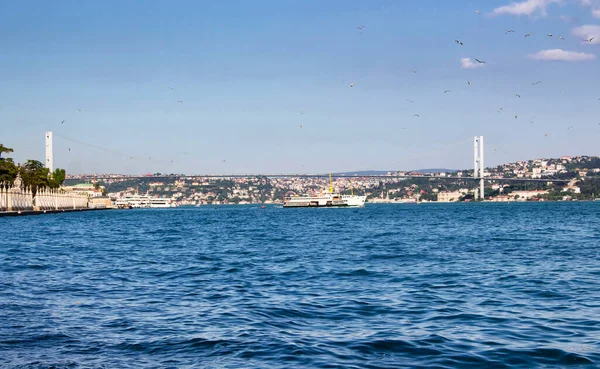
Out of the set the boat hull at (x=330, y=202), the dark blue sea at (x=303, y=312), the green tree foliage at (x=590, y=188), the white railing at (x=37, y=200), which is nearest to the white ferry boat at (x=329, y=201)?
the boat hull at (x=330, y=202)

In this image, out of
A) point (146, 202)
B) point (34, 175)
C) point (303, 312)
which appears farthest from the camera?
point (146, 202)

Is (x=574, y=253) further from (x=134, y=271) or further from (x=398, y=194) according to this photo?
(x=398, y=194)

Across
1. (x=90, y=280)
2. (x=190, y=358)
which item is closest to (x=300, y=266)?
(x=90, y=280)

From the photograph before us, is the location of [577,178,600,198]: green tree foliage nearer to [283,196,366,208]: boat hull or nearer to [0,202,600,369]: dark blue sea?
[283,196,366,208]: boat hull

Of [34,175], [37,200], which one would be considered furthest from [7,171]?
[34,175]

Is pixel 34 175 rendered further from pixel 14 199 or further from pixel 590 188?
pixel 590 188

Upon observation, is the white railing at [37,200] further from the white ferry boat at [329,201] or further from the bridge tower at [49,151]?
the white ferry boat at [329,201]

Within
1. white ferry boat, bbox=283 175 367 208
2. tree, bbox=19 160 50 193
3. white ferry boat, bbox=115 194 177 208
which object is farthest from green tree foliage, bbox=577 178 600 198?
tree, bbox=19 160 50 193
